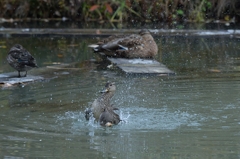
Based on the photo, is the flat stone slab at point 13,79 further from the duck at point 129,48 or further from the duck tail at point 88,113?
the duck tail at point 88,113

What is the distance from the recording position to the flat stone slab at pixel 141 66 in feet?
38.1

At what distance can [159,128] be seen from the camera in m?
7.80

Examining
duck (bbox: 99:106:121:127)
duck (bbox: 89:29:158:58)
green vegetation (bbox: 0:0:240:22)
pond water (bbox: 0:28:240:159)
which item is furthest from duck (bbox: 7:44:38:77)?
green vegetation (bbox: 0:0:240:22)

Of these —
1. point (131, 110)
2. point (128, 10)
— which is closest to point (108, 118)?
point (131, 110)

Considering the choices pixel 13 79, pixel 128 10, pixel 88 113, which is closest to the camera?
pixel 88 113

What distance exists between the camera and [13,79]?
11000 millimetres

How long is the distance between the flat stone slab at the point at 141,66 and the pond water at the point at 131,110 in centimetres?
19

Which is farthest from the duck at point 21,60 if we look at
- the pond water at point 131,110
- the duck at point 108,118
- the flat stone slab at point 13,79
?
the duck at point 108,118

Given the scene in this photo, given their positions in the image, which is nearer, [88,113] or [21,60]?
[88,113]

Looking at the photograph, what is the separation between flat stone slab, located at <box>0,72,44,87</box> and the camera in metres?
10.7

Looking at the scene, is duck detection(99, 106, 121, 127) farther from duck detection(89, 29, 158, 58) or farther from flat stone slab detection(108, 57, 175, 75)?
duck detection(89, 29, 158, 58)

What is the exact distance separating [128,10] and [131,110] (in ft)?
35.5

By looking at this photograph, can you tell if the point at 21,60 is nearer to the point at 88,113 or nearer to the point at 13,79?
the point at 13,79

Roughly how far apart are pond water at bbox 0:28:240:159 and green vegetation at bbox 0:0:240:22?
5117 millimetres
